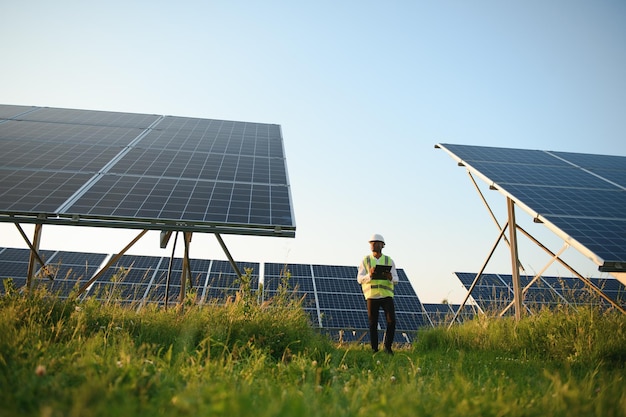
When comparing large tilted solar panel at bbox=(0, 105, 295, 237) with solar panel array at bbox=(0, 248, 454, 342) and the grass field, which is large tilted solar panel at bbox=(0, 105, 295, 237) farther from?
solar panel array at bbox=(0, 248, 454, 342)

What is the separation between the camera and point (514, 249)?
10.1 meters

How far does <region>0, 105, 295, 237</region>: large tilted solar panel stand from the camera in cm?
748

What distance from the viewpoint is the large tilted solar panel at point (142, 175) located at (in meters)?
7.48

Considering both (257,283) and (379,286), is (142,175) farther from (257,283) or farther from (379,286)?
(257,283)

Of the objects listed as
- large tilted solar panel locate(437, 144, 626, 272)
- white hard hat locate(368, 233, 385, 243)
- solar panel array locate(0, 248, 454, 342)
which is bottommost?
solar panel array locate(0, 248, 454, 342)

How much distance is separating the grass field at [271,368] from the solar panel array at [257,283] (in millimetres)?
7144

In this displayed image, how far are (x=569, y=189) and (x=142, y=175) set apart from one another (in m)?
9.95

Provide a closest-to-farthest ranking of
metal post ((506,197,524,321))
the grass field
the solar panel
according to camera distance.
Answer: the grass field → metal post ((506,197,524,321)) → the solar panel

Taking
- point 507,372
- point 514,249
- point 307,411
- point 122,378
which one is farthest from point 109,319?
point 514,249

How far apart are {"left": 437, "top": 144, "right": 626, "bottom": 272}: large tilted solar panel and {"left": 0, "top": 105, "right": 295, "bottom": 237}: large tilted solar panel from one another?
488cm

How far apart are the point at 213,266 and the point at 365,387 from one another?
1708cm

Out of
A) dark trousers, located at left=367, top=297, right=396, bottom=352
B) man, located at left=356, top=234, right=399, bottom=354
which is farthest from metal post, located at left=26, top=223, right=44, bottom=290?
dark trousers, located at left=367, top=297, right=396, bottom=352

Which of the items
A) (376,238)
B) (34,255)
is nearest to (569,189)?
(376,238)

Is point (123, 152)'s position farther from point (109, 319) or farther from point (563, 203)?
point (563, 203)
